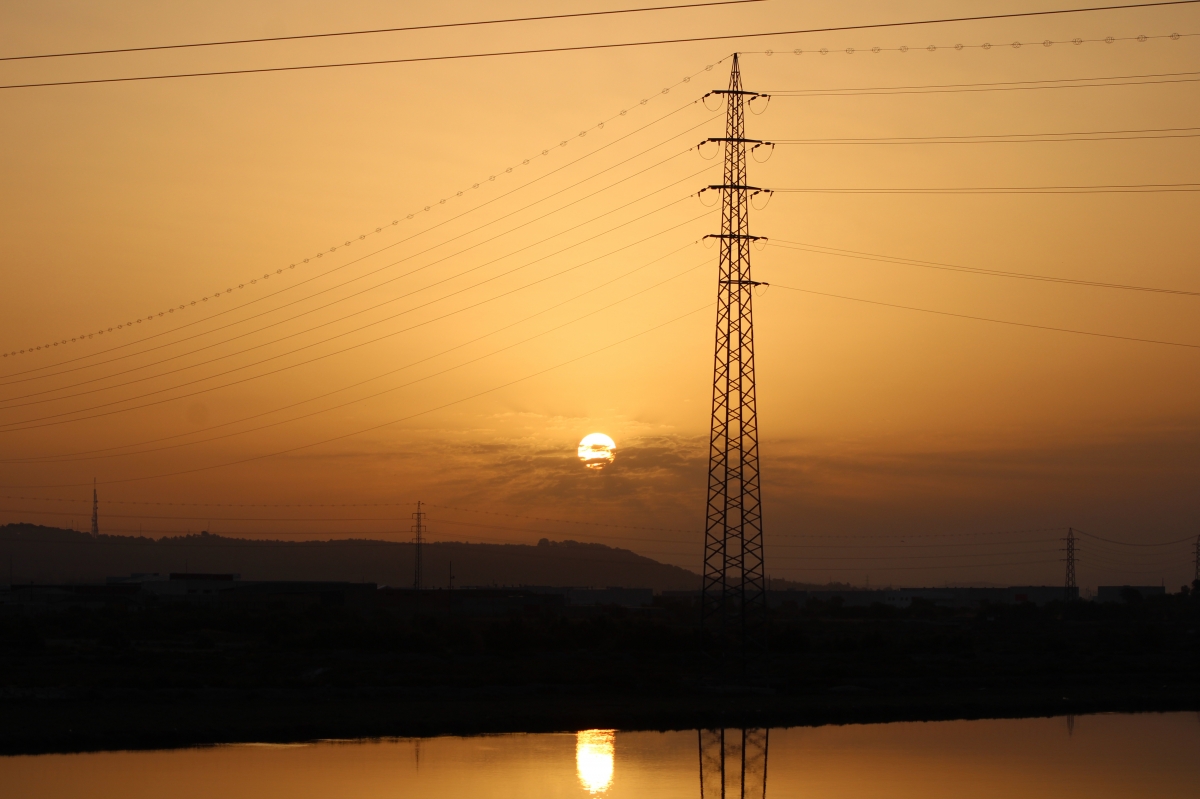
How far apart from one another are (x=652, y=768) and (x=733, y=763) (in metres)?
2.36

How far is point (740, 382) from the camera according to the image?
131ft

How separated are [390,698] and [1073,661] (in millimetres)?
36011

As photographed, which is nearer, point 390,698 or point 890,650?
point 390,698

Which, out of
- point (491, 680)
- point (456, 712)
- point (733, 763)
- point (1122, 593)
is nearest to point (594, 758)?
point (733, 763)

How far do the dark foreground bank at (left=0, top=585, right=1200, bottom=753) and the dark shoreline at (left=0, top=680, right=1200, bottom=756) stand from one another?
93mm

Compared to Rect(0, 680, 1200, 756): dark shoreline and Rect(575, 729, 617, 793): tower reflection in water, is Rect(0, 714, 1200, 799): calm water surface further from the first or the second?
Rect(0, 680, 1200, 756): dark shoreline

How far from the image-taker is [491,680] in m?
43.0

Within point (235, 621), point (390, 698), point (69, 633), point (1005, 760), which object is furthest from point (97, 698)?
point (235, 621)

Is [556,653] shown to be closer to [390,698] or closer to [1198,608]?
[390,698]

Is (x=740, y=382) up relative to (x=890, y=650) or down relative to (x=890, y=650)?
up

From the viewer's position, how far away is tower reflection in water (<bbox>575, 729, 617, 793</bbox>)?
2481 cm

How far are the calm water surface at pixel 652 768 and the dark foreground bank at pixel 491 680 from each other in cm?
271

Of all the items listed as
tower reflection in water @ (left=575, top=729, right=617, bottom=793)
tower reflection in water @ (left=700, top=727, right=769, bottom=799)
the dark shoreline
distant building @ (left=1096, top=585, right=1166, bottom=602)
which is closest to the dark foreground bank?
the dark shoreline

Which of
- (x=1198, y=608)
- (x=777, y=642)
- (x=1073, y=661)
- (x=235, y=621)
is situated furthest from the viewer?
(x=1198, y=608)
